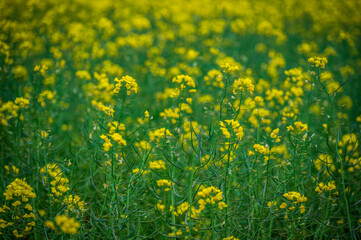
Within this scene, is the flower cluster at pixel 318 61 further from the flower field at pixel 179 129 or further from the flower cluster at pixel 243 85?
the flower cluster at pixel 243 85

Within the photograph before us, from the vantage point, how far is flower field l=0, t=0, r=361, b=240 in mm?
2621

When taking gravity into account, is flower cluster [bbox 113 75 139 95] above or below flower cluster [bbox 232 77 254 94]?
below

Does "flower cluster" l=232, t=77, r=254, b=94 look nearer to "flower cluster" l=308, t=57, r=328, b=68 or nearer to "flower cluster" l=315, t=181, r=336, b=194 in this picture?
"flower cluster" l=308, t=57, r=328, b=68

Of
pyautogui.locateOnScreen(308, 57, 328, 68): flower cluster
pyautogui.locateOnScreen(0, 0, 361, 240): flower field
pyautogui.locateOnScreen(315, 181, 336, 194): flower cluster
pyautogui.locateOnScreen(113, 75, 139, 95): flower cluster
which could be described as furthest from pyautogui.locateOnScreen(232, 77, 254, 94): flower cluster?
pyautogui.locateOnScreen(315, 181, 336, 194): flower cluster

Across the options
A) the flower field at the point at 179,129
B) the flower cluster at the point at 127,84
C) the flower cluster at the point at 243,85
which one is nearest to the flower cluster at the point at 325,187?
the flower field at the point at 179,129

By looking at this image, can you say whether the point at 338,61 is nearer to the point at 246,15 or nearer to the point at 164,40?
the point at 246,15

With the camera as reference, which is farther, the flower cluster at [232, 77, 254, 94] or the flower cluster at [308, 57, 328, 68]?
the flower cluster at [308, 57, 328, 68]

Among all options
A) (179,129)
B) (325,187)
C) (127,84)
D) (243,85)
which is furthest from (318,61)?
(127,84)

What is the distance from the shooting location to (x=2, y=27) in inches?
181

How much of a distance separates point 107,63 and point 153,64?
2.85 ft

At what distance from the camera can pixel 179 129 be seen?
124 inches

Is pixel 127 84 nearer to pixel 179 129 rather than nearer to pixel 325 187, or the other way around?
pixel 179 129

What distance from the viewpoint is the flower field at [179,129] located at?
103 inches

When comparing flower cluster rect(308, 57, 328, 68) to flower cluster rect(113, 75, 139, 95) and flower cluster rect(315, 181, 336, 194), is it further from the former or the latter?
flower cluster rect(113, 75, 139, 95)
